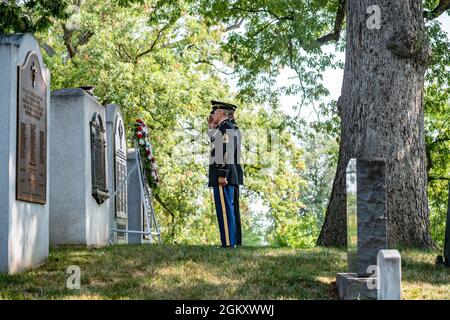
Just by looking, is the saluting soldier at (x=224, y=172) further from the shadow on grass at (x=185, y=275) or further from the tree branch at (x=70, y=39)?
the tree branch at (x=70, y=39)

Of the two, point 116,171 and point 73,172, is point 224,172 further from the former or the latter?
point 116,171

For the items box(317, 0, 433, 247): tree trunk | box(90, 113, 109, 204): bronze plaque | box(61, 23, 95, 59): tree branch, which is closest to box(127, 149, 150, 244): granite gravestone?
box(90, 113, 109, 204): bronze plaque

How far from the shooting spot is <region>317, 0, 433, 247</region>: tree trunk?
1130cm

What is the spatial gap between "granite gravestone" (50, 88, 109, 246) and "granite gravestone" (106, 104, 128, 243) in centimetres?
162

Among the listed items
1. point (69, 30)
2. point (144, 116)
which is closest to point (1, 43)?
point (144, 116)

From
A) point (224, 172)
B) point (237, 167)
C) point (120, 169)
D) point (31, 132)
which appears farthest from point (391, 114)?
point (120, 169)

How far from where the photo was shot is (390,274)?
6.38 metres

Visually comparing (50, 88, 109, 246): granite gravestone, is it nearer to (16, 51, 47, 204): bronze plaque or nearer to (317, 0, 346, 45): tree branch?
(16, 51, 47, 204): bronze plaque

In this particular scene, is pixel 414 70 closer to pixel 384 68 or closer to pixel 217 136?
pixel 384 68

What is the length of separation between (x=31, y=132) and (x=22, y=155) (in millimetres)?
459

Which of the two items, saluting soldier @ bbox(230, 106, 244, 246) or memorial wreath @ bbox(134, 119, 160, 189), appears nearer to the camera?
saluting soldier @ bbox(230, 106, 244, 246)

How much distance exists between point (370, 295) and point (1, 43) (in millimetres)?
5368
